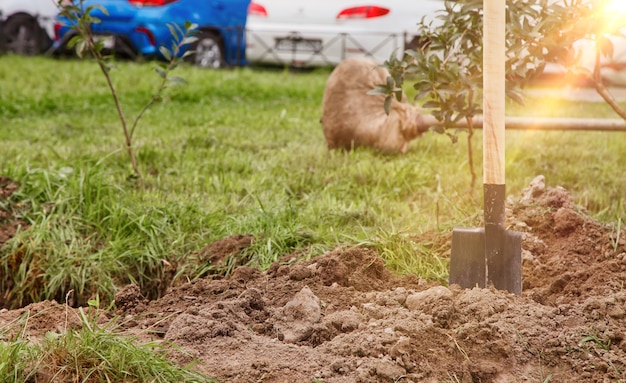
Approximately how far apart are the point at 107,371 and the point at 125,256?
1428mm

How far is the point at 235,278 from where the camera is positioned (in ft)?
9.48

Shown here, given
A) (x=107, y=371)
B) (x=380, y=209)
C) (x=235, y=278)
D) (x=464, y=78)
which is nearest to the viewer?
(x=107, y=371)

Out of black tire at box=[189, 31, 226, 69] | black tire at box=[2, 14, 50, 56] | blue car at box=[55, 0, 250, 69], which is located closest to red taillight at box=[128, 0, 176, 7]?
blue car at box=[55, 0, 250, 69]

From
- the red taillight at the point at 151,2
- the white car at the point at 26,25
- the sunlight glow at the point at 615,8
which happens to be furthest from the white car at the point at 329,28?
the sunlight glow at the point at 615,8

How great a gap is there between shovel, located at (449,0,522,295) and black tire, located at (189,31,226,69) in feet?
28.5

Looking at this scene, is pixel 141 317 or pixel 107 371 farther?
pixel 141 317

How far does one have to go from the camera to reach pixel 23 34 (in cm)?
1172

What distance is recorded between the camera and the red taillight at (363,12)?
35.0 ft

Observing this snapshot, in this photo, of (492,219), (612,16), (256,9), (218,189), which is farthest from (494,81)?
(256,9)

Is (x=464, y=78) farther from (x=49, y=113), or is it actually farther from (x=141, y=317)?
(x=49, y=113)

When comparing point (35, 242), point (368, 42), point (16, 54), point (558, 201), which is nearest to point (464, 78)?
point (558, 201)

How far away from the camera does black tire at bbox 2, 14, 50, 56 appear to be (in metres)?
11.7

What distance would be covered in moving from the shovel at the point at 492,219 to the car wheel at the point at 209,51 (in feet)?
28.7

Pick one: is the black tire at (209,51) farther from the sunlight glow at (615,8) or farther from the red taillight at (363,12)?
the sunlight glow at (615,8)
